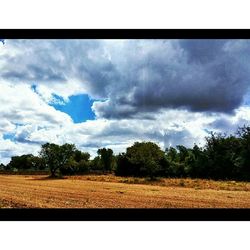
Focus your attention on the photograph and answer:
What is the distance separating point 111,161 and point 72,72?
146 centimetres

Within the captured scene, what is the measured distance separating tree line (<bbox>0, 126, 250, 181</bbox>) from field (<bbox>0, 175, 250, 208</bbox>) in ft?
0.58

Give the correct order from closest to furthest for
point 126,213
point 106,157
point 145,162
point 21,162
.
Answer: point 126,213 → point 21,162 → point 106,157 → point 145,162

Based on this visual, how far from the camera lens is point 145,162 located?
8.23 metres

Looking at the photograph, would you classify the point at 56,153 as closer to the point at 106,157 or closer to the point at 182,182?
the point at 106,157

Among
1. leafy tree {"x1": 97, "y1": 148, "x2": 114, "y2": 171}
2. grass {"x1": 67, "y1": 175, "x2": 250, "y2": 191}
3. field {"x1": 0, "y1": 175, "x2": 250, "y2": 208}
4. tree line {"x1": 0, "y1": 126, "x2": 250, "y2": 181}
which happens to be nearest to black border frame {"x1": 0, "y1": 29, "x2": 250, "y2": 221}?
field {"x1": 0, "y1": 175, "x2": 250, "y2": 208}

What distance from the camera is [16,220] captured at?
20.2 ft

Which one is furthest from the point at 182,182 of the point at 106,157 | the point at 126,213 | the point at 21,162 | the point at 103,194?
the point at 21,162

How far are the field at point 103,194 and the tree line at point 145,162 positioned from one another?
0.18 metres

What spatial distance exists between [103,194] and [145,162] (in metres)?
1.31

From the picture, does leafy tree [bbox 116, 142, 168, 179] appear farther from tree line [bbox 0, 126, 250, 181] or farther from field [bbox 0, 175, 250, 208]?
field [bbox 0, 175, 250, 208]

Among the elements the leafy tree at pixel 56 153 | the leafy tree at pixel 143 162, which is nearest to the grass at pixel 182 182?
the leafy tree at pixel 143 162

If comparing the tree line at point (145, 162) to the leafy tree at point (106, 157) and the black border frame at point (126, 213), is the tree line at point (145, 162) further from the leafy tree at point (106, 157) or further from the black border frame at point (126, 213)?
the black border frame at point (126, 213)

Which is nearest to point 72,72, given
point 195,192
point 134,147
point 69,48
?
point 69,48
